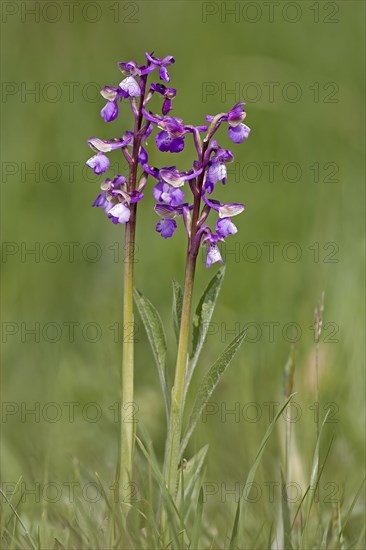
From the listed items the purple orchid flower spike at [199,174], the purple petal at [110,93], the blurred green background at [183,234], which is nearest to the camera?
the purple orchid flower spike at [199,174]

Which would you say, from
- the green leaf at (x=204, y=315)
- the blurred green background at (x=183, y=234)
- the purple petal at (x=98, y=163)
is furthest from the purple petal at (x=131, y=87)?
the blurred green background at (x=183, y=234)

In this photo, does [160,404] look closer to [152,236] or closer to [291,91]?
[152,236]

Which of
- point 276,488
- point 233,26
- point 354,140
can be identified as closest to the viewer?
point 276,488

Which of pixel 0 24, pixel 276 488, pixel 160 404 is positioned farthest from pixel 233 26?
pixel 276 488

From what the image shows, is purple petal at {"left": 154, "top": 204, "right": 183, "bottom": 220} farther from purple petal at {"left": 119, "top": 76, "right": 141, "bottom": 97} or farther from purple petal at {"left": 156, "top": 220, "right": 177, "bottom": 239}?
purple petal at {"left": 119, "top": 76, "right": 141, "bottom": 97}

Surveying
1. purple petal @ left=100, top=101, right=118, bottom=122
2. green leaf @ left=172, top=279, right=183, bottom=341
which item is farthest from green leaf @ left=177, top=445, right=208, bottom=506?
purple petal @ left=100, top=101, right=118, bottom=122

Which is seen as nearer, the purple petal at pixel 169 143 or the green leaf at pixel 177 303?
the purple petal at pixel 169 143

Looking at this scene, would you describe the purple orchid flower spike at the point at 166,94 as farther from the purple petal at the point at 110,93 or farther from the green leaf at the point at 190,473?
the green leaf at the point at 190,473
